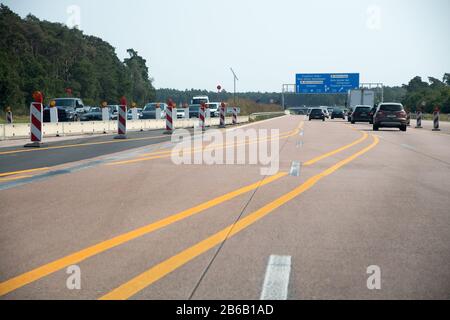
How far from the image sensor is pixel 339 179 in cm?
1030

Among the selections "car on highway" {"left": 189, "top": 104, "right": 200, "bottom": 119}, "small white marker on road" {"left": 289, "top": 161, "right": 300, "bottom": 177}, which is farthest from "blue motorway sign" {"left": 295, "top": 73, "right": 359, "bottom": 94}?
"small white marker on road" {"left": 289, "top": 161, "right": 300, "bottom": 177}

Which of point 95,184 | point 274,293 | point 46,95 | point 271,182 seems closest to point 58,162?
point 95,184

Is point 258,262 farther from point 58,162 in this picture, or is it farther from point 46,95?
point 46,95

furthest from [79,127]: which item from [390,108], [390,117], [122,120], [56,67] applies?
[56,67]

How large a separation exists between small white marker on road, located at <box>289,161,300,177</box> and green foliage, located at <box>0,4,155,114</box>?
2733 inches

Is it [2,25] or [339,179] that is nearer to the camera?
[339,179]

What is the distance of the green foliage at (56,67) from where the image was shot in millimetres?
81375

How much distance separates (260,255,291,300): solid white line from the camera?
3994 millimetres

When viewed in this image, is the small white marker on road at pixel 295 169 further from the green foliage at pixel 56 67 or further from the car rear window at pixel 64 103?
the green foliage at pixel 56 67

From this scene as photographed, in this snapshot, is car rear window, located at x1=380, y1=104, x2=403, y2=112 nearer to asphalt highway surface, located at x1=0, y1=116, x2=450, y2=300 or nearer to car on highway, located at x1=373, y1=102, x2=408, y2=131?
car on highway, located at x1=373, y1=102, x2=408, y2=131

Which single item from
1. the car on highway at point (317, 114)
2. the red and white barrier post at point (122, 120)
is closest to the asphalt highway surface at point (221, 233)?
Answer: the red and white barrier post at point (122, 120)

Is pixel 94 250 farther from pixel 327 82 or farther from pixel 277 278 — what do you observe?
pixel 327 82
